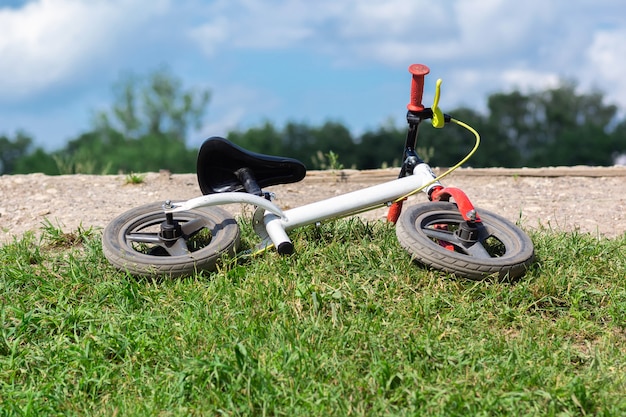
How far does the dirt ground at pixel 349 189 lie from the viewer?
5590mm

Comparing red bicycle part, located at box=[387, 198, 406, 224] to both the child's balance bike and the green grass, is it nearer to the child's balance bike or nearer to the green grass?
the child's balance bike

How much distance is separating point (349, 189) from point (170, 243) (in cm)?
249

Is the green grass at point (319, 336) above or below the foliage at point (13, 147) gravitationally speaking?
above

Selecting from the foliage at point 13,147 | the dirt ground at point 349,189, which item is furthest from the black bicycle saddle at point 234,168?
the foliage at point 13,147

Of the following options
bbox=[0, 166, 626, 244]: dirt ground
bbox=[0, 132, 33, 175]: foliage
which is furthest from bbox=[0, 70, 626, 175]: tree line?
bbox=[0, 166, 626, 244]: dirt ground

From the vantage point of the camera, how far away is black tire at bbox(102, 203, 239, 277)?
416 centimetres

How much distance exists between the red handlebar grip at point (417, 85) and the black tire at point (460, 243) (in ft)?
2.03

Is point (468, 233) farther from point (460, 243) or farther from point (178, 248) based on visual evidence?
point (178, 248)

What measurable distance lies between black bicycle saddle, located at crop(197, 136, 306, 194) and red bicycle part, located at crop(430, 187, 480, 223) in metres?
0.85

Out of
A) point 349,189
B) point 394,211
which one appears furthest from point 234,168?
point 349,189

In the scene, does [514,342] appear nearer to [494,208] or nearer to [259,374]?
[259,374]

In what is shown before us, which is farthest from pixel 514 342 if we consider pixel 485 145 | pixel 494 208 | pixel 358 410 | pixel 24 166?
pixel 24 166

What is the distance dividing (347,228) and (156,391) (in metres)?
1.81

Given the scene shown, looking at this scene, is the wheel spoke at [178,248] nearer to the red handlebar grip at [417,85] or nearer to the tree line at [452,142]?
the red handlebar grip at [417,85]
